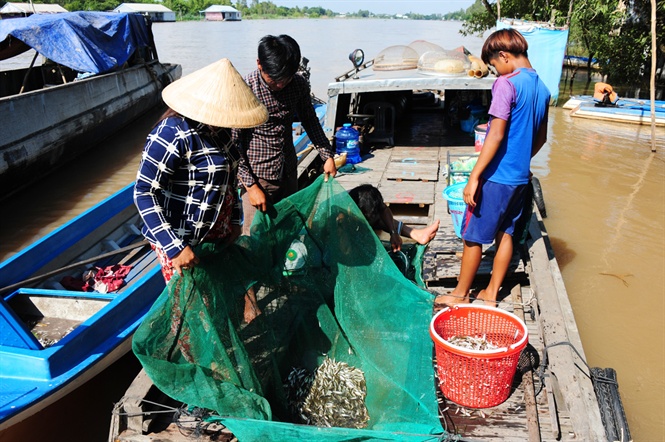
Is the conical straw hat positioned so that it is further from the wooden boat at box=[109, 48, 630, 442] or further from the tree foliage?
the tree foliage

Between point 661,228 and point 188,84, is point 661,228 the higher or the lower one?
the lower one

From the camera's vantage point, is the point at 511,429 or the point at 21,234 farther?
the point at 21,234

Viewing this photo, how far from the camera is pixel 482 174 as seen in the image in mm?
3240

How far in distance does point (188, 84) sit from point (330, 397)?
6.04 feet

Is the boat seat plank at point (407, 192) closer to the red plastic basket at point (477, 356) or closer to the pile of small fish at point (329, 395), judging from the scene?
the red plastic basket at point (477, 356)

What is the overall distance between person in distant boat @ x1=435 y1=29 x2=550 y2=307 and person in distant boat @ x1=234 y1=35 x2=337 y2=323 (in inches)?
39.5

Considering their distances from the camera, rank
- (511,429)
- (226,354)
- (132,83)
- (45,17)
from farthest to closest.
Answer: (132,83), (45,17), (511,429), (226,354)

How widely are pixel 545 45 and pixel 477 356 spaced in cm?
1249

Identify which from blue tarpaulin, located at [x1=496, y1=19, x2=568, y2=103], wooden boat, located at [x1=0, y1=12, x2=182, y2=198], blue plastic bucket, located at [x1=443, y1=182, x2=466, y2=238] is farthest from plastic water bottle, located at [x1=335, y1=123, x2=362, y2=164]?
blue tarpaulin, located at [x1=496, y1=19, x2=568, y2=103]

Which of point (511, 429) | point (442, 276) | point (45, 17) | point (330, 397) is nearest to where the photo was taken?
point (511, 429)

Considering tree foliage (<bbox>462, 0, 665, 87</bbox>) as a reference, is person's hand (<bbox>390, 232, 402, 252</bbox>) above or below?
below

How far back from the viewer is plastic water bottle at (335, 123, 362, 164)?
23.4 feet

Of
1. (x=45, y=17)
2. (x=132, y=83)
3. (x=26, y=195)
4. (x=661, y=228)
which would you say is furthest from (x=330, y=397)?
(x=132, y=83)

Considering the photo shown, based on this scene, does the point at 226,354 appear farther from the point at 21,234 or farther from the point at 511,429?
the point at 21,234
